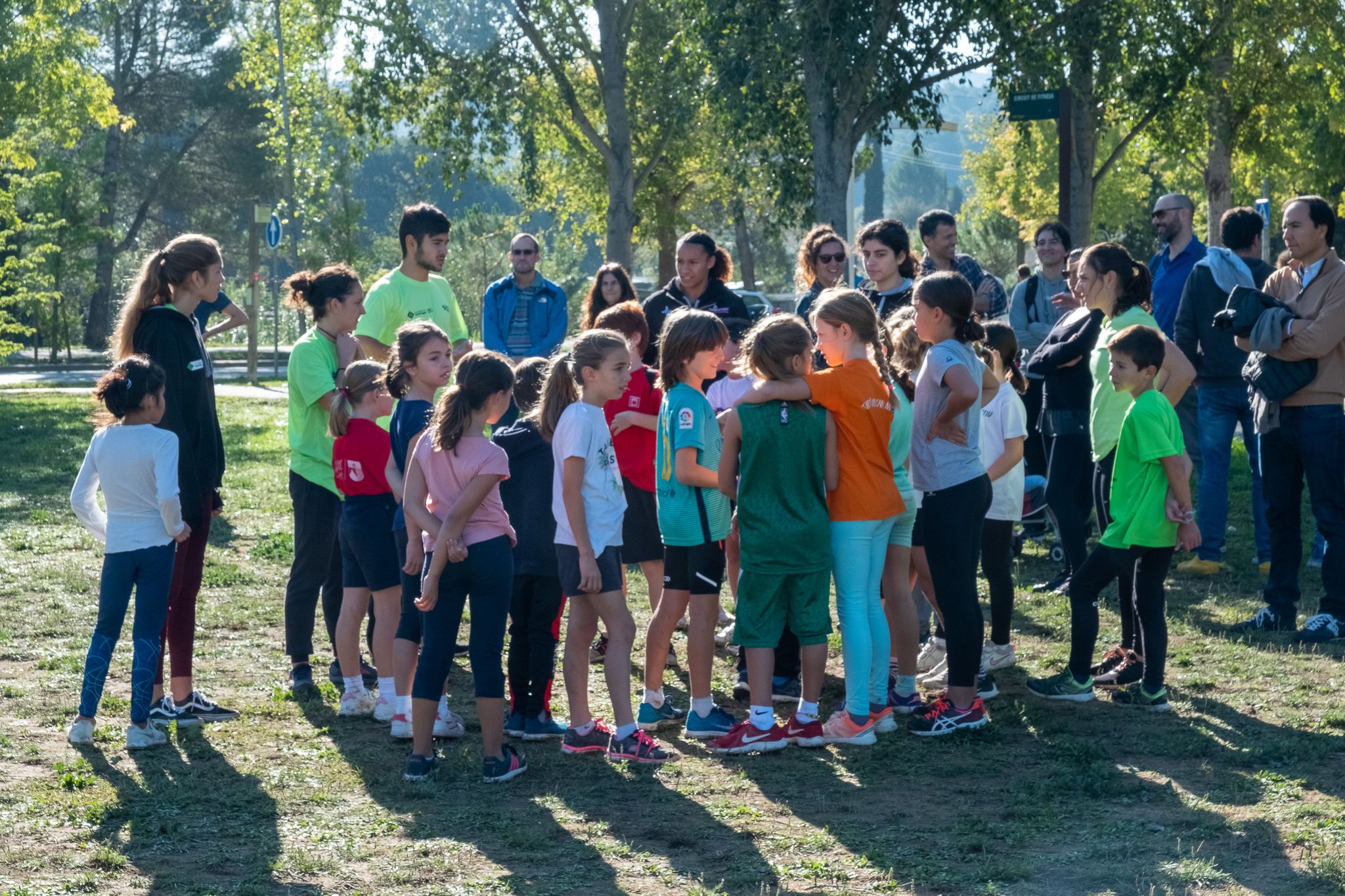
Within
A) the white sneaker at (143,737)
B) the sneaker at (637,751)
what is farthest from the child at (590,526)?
the white sneaker at (143,737)

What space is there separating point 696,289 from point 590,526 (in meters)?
2.55

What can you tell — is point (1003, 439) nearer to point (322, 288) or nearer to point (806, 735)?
point (806, 735)

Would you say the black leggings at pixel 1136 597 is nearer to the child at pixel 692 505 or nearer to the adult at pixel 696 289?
the child at pixel 692 505

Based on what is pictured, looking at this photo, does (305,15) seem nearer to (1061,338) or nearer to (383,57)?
(383,57)

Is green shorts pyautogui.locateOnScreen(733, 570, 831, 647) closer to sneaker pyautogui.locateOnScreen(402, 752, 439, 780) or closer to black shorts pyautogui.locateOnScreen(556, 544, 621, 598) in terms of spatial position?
black shorts pyautogui.locateOnScreen(556, 544, 621, 598)

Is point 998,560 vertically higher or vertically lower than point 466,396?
lower

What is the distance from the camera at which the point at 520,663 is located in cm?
591

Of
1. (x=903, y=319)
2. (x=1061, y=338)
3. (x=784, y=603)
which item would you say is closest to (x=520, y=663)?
(x=784, y=603)

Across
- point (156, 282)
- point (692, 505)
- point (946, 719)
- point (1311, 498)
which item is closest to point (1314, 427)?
point (1311, 498)

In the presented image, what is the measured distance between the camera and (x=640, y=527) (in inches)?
261

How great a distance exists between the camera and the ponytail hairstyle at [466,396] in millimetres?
5148

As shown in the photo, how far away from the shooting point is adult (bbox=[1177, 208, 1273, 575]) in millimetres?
8711

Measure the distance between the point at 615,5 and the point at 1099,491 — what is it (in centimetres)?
2086

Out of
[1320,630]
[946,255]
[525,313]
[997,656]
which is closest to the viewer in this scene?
[997,656]
